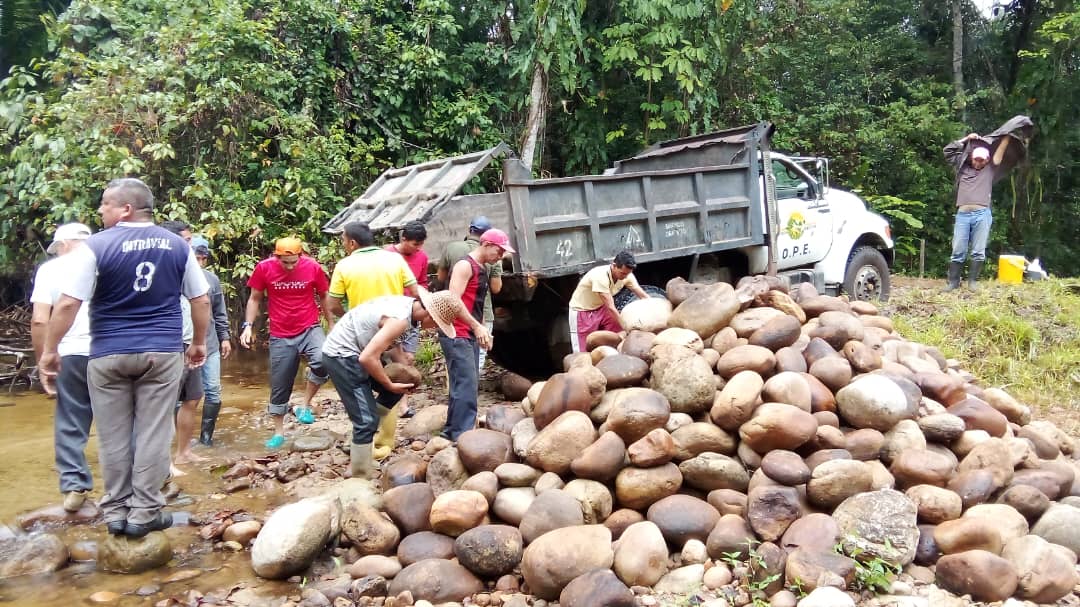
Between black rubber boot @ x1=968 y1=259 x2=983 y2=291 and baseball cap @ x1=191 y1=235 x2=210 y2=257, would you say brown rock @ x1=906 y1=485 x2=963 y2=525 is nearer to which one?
baseball cap @ x1=191 y1=235 x2=210 y2=257

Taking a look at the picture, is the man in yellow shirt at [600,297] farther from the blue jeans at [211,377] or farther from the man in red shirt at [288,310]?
the blue jeans at [211,377]

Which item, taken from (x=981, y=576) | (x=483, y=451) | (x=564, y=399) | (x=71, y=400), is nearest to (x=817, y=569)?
(x=981, y=576)

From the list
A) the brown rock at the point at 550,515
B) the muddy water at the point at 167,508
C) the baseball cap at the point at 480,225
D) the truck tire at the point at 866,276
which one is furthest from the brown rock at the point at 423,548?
the truck tire at the point at 866,276

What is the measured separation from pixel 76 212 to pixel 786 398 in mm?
7617

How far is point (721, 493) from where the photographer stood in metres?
3.71

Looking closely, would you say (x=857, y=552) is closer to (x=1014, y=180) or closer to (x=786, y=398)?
(x=786, y=398)

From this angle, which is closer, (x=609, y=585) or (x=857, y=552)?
(x=609, y=585)

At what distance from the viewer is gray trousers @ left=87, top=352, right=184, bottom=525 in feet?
11.8

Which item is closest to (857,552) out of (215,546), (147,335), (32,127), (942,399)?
(942,399)

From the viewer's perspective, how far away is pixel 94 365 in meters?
3.56

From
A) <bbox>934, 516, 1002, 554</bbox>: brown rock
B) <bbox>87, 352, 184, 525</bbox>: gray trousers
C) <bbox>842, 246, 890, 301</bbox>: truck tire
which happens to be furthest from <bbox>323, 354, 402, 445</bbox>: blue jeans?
<bbox>842, 246, 890, 301</bbox>: truck tire

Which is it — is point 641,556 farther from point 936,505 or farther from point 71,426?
point 71,426

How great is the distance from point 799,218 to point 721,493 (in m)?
4.73

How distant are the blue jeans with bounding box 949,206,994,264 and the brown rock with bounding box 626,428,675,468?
19.7 feet
